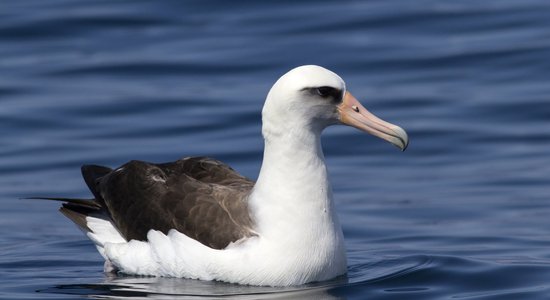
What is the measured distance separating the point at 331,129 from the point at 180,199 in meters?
6.84

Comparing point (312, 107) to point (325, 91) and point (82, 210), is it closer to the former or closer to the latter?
point (325, 91)

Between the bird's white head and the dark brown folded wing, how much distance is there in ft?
2.22

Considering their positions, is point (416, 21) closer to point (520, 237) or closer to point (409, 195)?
point (409, 195)

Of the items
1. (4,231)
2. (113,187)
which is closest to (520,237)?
(113,187)

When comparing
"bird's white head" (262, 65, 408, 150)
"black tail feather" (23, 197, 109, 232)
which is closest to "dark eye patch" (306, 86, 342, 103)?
"bird's white head" (262, 65, 408, 150)

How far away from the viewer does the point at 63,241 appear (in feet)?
43.9

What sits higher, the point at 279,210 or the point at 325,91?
the point at 325,91

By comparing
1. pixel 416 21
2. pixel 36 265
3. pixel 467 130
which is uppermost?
pixel 416 21

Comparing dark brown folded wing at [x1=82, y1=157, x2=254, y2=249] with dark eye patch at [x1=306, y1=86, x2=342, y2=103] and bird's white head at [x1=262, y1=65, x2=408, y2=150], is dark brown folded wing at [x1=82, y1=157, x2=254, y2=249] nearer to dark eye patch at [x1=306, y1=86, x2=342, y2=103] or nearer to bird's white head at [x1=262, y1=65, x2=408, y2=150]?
bird's white head at [x1=262, y1=65, x2=408, y2=150]

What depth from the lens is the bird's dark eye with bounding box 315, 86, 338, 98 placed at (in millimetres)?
10609

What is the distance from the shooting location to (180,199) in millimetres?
11188

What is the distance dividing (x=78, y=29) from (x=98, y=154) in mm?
7461

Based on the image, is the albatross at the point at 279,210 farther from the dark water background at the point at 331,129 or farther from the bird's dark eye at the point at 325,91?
the dark water background at the point at 331,129

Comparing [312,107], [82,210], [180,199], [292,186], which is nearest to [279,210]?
[292,186]
